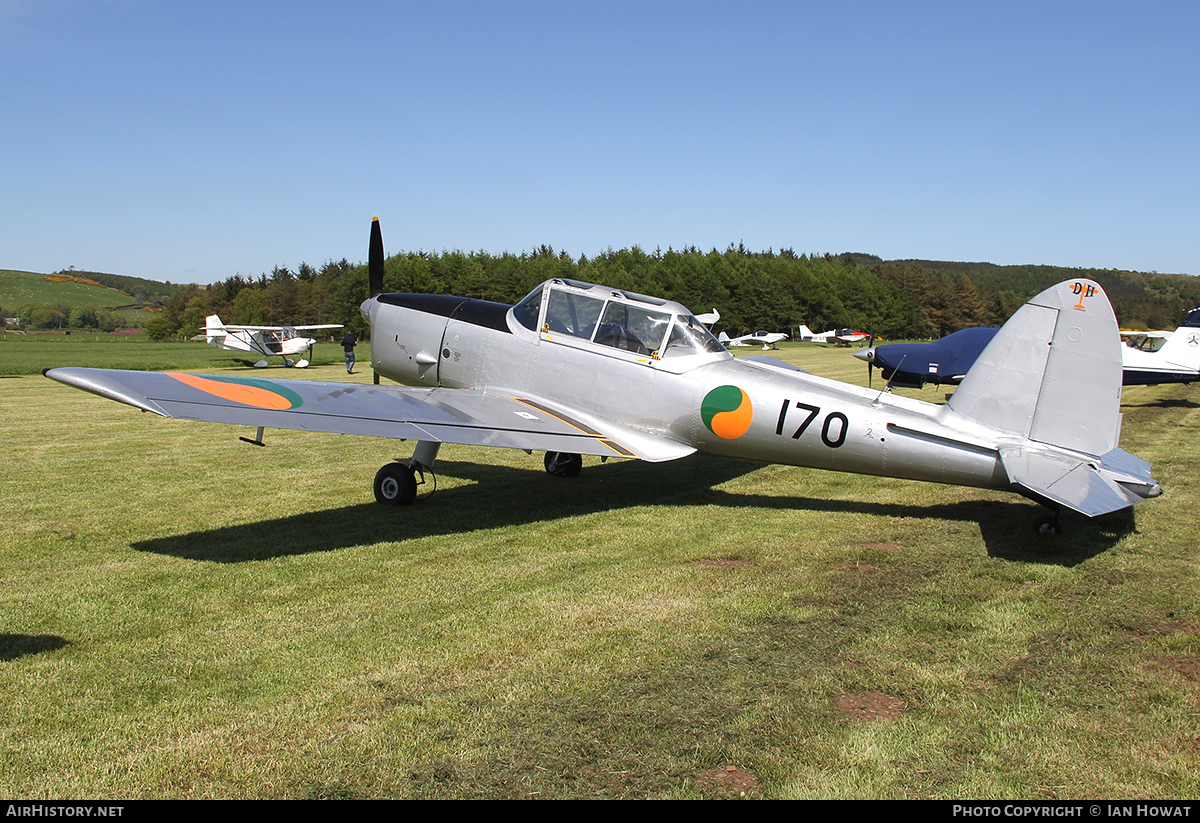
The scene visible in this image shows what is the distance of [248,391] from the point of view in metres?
6.43

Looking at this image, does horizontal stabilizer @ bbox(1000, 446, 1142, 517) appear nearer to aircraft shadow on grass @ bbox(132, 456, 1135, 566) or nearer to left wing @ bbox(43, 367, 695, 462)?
aircraft shadow on grass @ bbox(132, 456, 1135, 566)

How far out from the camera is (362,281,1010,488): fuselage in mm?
6461

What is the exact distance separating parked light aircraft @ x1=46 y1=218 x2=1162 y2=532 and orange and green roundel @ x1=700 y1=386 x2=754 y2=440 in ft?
0.04

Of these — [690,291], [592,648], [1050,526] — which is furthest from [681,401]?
[690,291]

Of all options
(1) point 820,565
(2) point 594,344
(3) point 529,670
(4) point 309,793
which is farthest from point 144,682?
(2) point 594,344

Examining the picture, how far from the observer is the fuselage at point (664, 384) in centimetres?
646

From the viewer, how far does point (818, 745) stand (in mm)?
3156

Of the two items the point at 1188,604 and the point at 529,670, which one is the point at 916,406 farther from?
the point at 529,670

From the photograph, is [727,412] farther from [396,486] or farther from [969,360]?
[969,360]

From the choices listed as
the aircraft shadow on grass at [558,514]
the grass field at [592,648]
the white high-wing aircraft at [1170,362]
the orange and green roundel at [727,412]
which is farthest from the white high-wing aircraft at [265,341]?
the orange and green roundel at [727,412]

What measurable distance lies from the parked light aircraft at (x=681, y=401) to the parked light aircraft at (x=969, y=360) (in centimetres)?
993

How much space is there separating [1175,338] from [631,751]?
18791mm

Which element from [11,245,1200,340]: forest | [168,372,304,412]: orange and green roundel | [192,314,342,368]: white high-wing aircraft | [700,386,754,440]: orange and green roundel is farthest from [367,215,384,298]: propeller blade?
[11,245,1200,340]: forest

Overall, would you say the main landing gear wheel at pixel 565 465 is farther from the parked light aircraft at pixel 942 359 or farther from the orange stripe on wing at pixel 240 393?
the parked light aircraft at pixel 942 359
